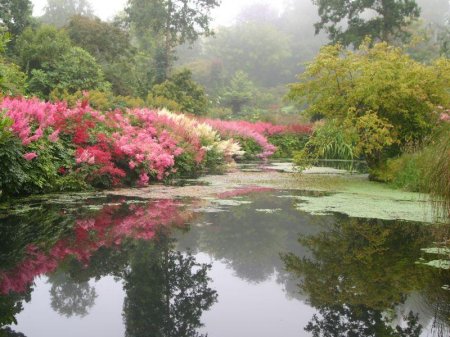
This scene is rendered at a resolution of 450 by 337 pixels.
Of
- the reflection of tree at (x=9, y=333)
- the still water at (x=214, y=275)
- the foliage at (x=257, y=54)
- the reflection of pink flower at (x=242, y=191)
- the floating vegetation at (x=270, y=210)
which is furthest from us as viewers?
the foliage at (x=257, y=54)

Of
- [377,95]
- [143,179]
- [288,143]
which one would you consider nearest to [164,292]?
[143,179]

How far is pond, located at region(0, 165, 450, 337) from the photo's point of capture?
2.59 metres

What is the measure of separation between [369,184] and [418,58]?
25216mm

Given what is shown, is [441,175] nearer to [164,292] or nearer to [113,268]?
[164,292]

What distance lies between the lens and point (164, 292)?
9.96 ft

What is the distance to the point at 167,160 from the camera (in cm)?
889

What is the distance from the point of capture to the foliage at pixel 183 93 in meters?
21.0

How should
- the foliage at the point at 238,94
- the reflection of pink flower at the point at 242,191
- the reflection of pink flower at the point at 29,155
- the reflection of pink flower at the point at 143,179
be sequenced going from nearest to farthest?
the reflection of pink flower at the point at 29,155 → the reflection of pink flower at the point at 242,191 → the reflection of pink flower at the point at 143,179 → the foliage at the point at 238,94

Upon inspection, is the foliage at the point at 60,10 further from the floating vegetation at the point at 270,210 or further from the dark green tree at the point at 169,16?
the floating vegetation at the point at 270,210

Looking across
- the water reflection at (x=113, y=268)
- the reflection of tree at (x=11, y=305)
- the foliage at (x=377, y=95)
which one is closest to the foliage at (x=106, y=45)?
the foliage at (x=377, y=95)

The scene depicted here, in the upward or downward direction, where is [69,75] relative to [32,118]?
upward

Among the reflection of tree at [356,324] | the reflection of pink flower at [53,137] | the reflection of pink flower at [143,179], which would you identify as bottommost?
the reflection of pink flower at [143,179]

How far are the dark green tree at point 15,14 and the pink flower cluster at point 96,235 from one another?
16.2 metres

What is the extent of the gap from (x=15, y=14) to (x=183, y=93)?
785 cm
